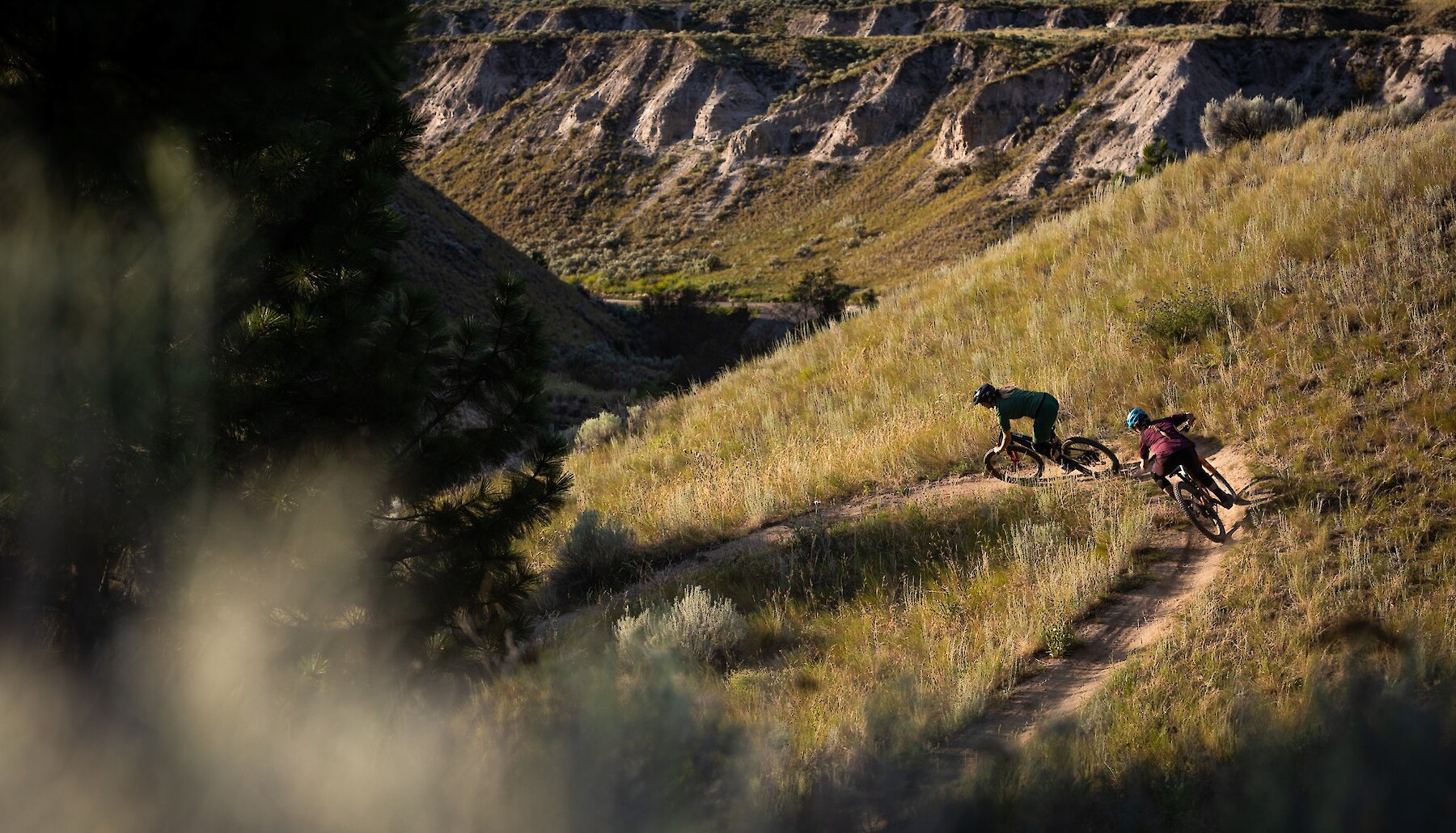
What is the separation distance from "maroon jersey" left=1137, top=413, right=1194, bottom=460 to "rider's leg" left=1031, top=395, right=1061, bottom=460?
2.62ft

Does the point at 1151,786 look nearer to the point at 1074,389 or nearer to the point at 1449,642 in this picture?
the point at 1449,642

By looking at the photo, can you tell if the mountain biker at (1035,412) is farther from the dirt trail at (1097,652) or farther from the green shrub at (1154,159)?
the green shrub at (1154,159)

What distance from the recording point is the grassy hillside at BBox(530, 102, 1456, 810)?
388 cm

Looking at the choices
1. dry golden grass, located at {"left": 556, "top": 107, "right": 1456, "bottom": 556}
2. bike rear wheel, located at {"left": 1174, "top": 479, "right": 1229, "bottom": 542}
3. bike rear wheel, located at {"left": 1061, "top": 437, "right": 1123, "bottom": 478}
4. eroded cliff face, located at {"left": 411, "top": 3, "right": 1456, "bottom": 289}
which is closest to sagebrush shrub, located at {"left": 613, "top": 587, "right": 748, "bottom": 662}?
dry golden grass, located at {"left": 556, "top": 107, "right": 1456, "bottom": 556}

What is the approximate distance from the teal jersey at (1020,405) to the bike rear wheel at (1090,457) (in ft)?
1.21

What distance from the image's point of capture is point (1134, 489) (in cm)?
628

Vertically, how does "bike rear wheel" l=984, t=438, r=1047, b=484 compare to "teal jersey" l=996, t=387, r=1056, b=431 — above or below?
below

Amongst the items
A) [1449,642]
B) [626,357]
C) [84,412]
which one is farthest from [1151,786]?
[626,357]

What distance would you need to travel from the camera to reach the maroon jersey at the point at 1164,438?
18.5 ft

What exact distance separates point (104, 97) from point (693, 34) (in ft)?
298

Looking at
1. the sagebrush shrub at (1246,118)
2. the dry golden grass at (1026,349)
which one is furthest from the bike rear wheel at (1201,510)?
the sagebrush shrub at (1246,118)

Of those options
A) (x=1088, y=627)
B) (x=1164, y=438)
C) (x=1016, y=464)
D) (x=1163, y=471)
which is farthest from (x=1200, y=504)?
(x=1016, y=464)

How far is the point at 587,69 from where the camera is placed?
3504 inches

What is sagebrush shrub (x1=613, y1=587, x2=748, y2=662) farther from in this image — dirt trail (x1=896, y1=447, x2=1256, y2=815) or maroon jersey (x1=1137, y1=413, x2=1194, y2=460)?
maroon jersey (x1=1137, y1=413, x2=1194, y2=460)
